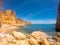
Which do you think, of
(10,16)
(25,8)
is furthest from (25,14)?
(10,16)

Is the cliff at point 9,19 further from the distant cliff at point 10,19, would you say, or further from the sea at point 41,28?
the sea at point 41,28

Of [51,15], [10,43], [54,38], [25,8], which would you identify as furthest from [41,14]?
[10,43]

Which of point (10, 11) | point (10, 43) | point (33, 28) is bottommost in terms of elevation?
point (10, 43)

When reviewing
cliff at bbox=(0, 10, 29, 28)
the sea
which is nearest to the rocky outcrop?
the sea

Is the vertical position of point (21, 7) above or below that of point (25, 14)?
above

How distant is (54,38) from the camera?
81.2 inches

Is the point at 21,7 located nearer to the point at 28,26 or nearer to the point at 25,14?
the point at 25,14

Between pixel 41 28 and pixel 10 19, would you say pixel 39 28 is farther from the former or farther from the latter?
pixel 10 19

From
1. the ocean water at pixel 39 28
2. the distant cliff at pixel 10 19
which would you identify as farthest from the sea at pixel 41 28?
the distant cliff at pixel 10 19

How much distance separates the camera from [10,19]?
7.09 ft

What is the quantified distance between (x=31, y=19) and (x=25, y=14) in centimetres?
15

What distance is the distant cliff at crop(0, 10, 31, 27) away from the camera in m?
2.14

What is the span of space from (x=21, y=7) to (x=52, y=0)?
62 cm

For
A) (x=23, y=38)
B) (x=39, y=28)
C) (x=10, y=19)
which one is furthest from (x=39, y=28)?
(x=10, y=19)
